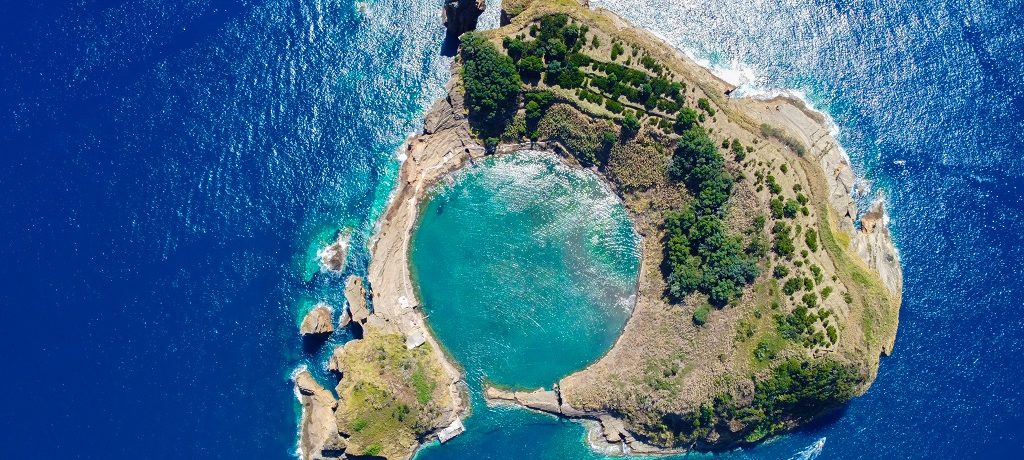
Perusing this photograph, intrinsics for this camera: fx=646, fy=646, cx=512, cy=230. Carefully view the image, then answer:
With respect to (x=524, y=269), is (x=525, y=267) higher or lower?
higher

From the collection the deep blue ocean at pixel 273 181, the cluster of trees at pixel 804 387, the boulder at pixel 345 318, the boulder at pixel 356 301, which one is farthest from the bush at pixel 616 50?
the boulder at pixel 345 318

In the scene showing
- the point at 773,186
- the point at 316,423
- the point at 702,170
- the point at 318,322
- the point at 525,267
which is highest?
the point at 702,170

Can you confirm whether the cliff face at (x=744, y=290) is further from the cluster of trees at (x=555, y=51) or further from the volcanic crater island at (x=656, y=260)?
the cluster of trees at (x=555, y=51)

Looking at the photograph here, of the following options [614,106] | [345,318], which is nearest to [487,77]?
[614,106]

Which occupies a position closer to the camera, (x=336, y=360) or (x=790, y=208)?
(x=790, y=208)

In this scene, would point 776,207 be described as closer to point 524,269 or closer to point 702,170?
point 702,170

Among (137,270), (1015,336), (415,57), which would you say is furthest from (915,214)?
(137,270)
